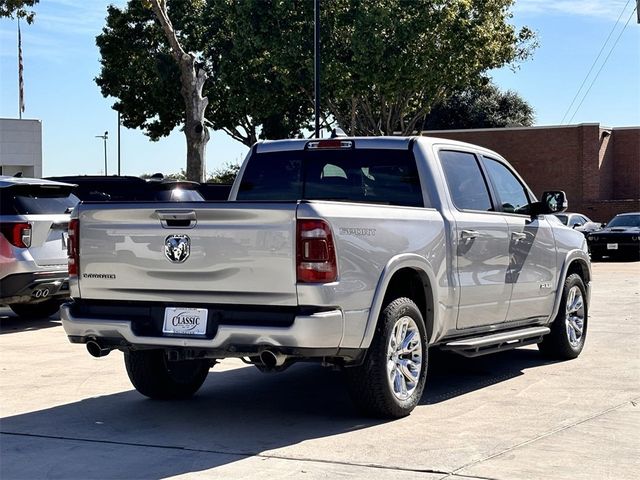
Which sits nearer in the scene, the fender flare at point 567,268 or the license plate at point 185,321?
the license plate at point 185,321

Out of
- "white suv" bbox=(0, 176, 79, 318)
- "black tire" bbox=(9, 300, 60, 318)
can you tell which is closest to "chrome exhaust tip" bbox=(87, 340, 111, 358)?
"white suv" bbox=(0, 176, 79, 318)

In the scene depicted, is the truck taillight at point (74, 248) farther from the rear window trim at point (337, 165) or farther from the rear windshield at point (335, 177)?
the rear windshield at point (335, 177)

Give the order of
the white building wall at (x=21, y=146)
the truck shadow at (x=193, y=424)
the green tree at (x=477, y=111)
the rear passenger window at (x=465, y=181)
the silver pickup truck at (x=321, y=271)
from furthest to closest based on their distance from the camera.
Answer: the green tree at (x=477, y=111), the white building wall at (x=21, y=146), the rear passenger window at (x=465, y=181), the silver pickup truck at (x=321, y=271), the truck shadow at (x=193, y=424)

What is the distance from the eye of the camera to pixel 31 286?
1288 cm

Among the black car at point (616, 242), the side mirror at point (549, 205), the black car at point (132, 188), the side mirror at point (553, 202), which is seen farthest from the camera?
the black car at point (616, 242)

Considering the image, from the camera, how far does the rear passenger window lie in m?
8.76

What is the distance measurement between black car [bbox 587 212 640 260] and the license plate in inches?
1022

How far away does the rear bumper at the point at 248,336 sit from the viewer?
6730 mm

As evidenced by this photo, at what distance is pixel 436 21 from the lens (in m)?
38.4

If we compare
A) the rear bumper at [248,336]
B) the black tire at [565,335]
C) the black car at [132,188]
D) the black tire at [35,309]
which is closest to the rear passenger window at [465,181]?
the black tire at [565,335]

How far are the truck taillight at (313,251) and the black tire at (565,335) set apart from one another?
4305mm

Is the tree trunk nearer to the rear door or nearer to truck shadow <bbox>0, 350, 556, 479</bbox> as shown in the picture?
truck shadow <bbox>0, 350, 556, 479</bbox>

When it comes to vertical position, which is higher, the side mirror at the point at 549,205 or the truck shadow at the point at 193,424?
the side mirror at the point at 549,205

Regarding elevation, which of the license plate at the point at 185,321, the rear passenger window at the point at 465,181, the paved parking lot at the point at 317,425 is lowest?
the paved parking lot at the point at 317,425
